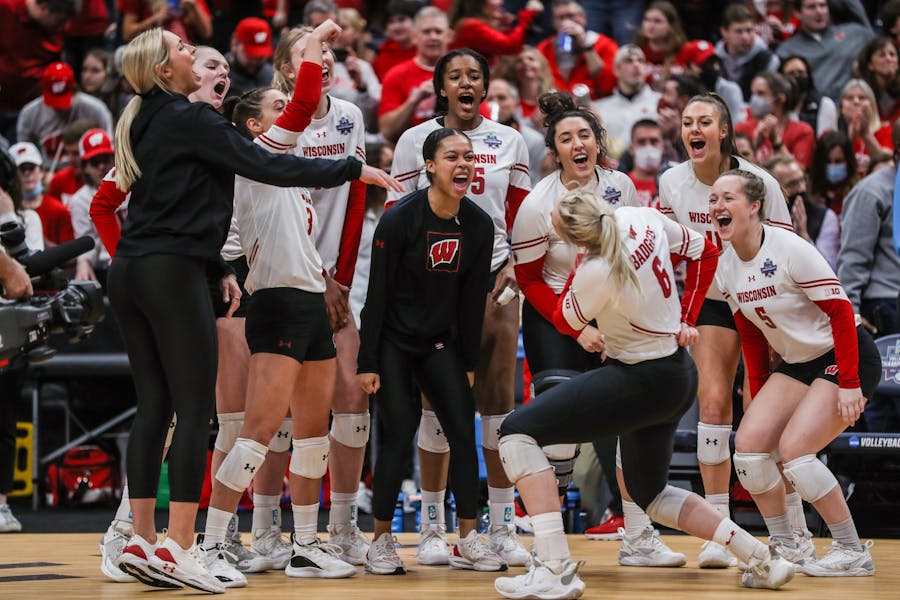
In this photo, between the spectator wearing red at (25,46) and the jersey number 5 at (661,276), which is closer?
the jersey number 5 at (661,276)

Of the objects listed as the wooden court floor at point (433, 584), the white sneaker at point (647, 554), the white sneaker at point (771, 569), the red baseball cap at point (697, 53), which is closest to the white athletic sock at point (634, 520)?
the white sneaker at point (647, 554)

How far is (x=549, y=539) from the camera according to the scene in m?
4.75

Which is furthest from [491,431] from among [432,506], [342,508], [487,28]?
[487,28]

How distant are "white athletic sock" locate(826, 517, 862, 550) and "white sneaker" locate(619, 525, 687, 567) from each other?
0.69 metres

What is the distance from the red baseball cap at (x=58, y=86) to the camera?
422 inches

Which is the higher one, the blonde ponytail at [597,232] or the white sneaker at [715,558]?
the blonde ponytail at [597,232]

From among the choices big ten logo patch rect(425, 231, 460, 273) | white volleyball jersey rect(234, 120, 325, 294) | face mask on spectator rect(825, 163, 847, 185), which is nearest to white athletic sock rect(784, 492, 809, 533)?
big ten logo patch rect(425, 231, 460, 273)

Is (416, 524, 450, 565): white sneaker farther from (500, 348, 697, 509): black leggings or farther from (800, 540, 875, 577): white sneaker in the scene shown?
(800, 540, 875, 577): white sneaker

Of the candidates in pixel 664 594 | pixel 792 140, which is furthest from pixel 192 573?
pixel 792 140

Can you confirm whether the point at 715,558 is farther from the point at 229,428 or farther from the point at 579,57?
the point at 579,57

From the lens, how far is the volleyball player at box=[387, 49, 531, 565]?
5.91 m

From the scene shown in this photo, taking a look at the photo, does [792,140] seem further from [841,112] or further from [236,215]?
[236,215]

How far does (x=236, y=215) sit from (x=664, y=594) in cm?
232

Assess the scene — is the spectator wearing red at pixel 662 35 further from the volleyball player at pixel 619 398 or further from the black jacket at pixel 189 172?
the black jacket at pixel 189 172
